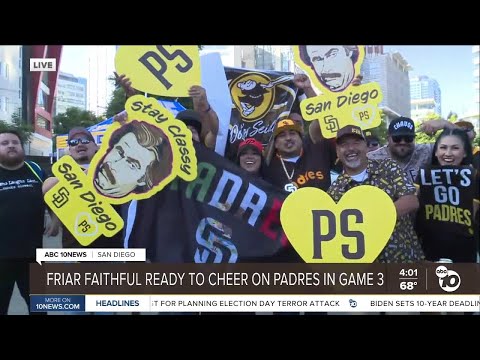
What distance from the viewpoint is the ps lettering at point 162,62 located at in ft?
10.6

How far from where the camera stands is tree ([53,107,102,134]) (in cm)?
321

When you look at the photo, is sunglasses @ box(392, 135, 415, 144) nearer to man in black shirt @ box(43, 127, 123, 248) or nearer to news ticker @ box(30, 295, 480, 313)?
news ticker @ box(30, 295, 480, 313)

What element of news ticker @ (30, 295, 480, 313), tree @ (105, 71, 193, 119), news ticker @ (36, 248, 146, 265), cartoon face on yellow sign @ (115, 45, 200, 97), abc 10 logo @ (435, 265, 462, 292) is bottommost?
news ticker @ (30, 295, 480, 313)

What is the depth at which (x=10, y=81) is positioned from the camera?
316 centimetres

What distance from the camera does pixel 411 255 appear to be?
3.24 meters

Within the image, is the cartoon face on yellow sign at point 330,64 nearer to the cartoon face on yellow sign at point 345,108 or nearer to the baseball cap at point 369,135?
the cartoon face on yellow sign at point 345,108

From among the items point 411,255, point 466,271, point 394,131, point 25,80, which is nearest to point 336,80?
point 394,131

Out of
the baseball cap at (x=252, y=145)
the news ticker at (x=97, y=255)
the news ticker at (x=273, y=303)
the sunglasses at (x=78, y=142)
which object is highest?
the sunglasses at (x=78, y=142)

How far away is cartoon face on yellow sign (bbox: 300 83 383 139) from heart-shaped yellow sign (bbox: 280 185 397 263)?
1.39 feet

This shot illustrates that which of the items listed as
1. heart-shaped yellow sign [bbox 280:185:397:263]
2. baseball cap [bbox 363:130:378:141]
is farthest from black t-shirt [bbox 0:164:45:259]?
baseball cap [bbox 363:130:378:141]

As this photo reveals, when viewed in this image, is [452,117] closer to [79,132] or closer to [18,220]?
[79,132]

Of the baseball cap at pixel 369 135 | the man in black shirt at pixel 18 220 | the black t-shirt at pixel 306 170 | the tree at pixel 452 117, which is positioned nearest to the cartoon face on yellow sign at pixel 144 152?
the man in black shirt at pixel 18 220

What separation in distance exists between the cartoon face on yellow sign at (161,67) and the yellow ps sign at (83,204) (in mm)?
669

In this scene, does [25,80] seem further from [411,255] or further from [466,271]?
[466,271]
